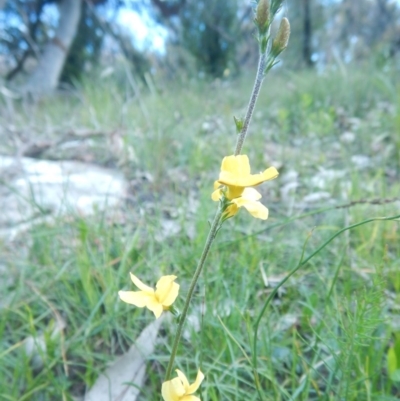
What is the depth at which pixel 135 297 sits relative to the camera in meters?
0.51

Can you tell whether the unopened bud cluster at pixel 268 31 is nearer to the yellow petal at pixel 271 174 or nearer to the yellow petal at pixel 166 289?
the yellow petal at pixel 271 174

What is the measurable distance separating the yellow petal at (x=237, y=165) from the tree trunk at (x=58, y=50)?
6.59 meters

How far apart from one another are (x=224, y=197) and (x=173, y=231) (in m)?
0.84

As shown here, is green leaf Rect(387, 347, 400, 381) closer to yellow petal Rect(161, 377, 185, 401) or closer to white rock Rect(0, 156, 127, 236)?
yellow petal Rect(161, 377, 185, 401)

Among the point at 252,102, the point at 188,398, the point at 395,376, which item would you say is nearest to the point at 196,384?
the point at 188,398

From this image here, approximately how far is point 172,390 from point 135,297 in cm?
12

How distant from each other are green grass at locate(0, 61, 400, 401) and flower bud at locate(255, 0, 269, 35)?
1.05 ft

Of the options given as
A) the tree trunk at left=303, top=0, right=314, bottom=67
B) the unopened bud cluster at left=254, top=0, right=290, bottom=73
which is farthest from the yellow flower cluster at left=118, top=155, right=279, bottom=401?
the tree trunk at left=303, top=0, right=314, bottom=67

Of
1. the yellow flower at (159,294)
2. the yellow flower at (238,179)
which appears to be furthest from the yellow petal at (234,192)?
the yellow flower at (159,294)

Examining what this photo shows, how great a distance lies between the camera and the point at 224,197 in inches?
19.9

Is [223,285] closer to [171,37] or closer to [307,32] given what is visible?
[171,37]

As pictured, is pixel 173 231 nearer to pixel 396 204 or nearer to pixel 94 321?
pixel 94 321

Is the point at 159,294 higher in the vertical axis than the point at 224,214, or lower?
lower

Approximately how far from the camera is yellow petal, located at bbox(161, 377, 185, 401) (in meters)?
0.50
